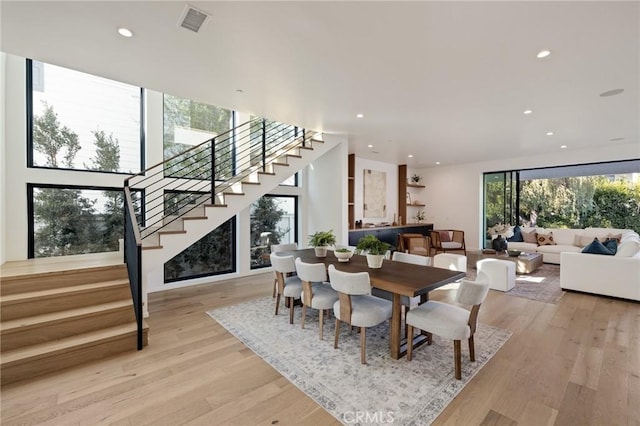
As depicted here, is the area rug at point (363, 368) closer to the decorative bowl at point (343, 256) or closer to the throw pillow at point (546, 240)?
the decorative bowl at point (343, 256)

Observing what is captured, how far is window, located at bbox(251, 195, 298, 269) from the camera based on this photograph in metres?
6.05

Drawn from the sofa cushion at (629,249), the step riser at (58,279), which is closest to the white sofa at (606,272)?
the sofa cushion at (629,249)

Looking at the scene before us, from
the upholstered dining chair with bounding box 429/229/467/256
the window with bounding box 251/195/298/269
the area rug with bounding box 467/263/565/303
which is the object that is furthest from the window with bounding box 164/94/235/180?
the upholstered dining chair with bounding box 429/229/467/256

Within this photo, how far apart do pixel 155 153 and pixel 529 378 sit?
5.70 m

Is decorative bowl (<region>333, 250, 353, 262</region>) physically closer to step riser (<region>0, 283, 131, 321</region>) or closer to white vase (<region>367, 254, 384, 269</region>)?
white vase (<region>367, 254, 384, 269</region>)

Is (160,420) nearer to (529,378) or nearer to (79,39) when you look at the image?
(529,378)

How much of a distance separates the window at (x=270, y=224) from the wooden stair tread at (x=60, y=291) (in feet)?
9.67

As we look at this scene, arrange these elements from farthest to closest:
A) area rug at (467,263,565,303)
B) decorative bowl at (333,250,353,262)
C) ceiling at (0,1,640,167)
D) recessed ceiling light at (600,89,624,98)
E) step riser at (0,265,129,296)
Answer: area rug at (467,263,565,303), decorative bowl at (333,250,353,262), recessed ceiling light at (600,89,624,98), step riser at (0,265,129,296), ceiling at (0,1,640,167)

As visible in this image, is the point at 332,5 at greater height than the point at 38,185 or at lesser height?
greater

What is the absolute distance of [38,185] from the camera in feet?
12.4

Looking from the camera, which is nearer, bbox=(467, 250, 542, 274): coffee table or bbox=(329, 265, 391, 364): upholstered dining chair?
bbox=(329, 265, 391, 364): upholstered dining chair

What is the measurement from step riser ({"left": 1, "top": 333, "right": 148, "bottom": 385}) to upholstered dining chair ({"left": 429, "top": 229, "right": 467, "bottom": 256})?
7024 mm

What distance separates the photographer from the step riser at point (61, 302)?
263 centimetres

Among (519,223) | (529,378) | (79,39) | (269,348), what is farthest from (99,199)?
(519,223)
